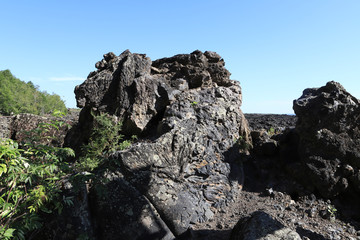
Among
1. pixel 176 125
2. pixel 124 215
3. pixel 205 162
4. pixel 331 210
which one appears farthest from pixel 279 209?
pixel 124 215

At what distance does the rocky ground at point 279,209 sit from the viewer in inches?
175

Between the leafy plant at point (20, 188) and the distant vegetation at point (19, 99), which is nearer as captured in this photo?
the leafy plant at point (20, 188)

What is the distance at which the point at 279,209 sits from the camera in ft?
17.0

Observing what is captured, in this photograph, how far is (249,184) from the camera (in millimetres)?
6168

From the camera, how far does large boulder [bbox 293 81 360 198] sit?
5.65 meters

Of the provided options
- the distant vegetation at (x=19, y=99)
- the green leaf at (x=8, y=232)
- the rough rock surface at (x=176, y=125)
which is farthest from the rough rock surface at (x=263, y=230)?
the distant vegetation at (x=19, y=99)

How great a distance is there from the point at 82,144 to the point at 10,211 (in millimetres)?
4073

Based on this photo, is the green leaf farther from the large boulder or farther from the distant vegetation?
the distant vegetation

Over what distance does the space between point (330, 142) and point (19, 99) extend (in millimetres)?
49627

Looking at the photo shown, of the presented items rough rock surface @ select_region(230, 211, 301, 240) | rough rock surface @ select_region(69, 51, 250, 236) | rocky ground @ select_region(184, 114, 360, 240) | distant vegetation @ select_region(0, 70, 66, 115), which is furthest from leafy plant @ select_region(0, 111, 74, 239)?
distant vegetation @ select_region(0, 70, 66, 115)

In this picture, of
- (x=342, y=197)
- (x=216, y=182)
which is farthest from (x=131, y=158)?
(x=342, y=197)

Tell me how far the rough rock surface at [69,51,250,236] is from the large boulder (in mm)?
1595

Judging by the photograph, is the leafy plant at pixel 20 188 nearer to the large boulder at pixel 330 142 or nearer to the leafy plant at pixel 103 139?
the leafy plant at pixel 103 139

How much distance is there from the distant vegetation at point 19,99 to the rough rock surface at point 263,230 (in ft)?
135
